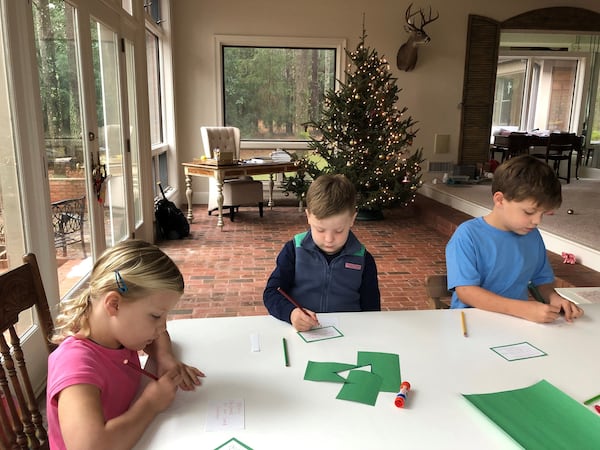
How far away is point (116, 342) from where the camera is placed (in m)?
1.05

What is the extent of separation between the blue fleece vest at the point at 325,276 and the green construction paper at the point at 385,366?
18.7 inches

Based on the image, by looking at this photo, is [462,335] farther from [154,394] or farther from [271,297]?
[154,394]

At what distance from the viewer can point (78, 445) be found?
0.84 metres

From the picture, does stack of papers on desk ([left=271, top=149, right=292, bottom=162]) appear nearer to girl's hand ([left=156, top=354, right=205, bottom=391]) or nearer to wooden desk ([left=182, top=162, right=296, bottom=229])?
wooden desk ([left=182, top=162, right=296, bottom=229])

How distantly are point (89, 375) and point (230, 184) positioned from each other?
17.1 feet

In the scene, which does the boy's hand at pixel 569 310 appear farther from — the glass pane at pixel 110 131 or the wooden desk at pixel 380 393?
the glass pane at pixel 110 131

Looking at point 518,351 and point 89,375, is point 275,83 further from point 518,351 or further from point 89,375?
point 89,375

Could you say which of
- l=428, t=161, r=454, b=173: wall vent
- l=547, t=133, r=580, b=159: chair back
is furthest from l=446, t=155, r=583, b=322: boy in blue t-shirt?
l=547, t=133, r=580, b=159: chair back

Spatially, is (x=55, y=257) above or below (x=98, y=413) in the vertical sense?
below

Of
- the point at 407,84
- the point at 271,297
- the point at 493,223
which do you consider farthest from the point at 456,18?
the point at 271,297

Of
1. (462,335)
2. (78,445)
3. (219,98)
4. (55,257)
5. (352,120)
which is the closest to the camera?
(78,445)

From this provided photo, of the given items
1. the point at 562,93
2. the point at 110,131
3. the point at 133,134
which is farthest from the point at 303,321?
the point at 562,93

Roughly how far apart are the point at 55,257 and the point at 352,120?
4099mm

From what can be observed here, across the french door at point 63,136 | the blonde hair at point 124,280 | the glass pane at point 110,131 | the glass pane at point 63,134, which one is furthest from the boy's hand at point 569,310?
the glass pane at point 110,131
